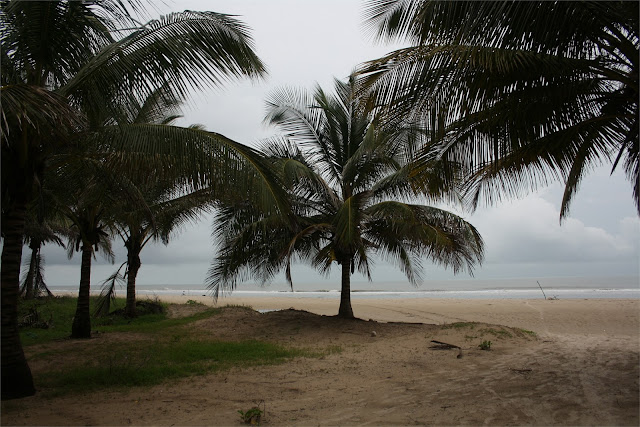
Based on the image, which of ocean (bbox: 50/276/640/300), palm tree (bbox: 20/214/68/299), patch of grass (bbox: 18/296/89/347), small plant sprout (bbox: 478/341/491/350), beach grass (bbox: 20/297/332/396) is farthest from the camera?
ocean (bbox: 50/276/640/300)

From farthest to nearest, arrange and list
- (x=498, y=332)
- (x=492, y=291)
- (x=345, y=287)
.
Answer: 1. (x=492, y=291)
2. (x=345, y=287)
3. (x=498, y=332)

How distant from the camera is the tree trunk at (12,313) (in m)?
5.11

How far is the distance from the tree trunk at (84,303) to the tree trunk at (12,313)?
4.20m

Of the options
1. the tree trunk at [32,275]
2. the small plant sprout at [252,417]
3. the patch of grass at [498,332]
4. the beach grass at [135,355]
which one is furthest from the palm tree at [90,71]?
the tree trunk at [32,275]

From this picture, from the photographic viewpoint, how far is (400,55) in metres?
4.93

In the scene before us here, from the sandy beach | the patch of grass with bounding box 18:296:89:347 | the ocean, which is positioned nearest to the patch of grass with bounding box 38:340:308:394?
the sandy beach

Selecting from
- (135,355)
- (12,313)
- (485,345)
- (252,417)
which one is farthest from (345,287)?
(12,313)

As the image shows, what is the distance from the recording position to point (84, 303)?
31.1 feet

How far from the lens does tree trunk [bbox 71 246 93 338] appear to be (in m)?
9.42

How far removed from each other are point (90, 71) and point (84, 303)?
6.27 meters

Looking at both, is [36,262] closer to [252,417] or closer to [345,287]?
[345,287]

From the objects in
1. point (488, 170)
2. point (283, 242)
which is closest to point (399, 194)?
A: point (283, 242)

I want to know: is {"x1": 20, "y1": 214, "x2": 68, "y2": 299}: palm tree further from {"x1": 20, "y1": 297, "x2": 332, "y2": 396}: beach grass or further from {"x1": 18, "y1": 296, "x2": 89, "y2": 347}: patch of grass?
{"x1": 20, "y1": 297, "x2": 332, "y2": 396}: beach grass

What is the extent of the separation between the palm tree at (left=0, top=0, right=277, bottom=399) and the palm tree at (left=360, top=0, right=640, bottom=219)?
6.17 feet
